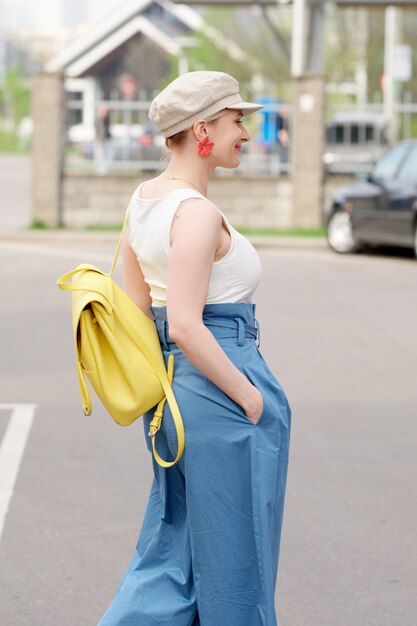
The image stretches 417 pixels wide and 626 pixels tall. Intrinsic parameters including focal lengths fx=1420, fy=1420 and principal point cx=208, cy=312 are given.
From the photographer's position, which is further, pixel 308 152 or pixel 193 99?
pixel 308 152

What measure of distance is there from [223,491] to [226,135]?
0.87 m

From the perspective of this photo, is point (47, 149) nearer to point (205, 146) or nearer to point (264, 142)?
point (264, 142)

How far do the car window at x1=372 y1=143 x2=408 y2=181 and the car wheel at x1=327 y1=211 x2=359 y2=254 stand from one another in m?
0.71

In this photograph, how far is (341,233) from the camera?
63.7ft

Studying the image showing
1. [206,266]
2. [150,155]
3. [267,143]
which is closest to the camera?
[206,266]

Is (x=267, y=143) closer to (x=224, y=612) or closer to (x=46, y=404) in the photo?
(x=46, y=404)

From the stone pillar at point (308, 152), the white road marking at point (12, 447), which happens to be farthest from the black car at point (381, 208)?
the white road marking at point (12, 447)

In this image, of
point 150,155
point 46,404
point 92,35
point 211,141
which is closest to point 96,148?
point 150,155

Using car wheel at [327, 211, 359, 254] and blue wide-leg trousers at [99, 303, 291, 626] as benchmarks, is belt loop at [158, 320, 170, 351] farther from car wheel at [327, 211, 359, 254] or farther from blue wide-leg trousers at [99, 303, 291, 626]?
car wheel at [327, 211, 359, 254]

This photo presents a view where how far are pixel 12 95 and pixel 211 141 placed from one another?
96147 millimetres

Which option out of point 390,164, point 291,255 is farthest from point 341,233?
point 390,164

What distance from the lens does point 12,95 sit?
97.6 metres

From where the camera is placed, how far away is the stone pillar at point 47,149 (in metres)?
23.1

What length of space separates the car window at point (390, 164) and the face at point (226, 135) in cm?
1545
